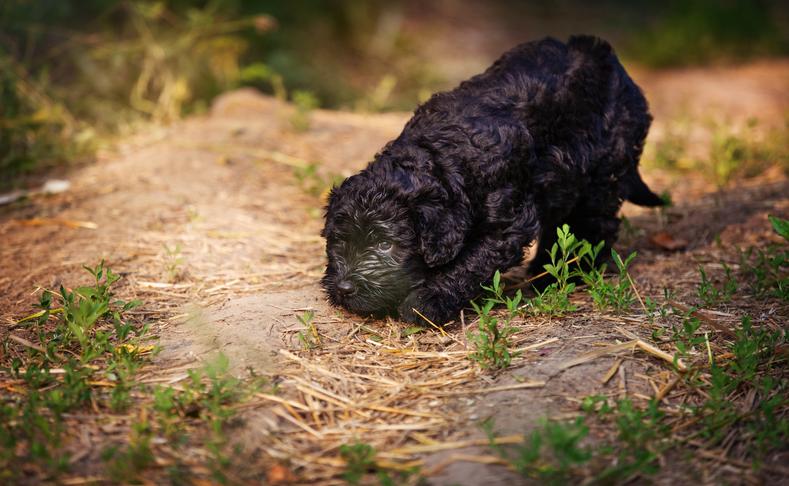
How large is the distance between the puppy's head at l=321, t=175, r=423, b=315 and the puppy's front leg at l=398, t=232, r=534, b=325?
8 centimetres

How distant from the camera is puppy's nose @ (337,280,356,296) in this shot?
10.9ft

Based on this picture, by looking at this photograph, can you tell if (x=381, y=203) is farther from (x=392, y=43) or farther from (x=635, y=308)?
(x=392, y=43)

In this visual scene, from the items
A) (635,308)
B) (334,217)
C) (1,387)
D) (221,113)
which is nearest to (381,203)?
(334,217)

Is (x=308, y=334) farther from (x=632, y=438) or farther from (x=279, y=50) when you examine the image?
(x=279, y=50)

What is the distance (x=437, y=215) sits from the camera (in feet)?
10.9

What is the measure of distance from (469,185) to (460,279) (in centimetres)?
46

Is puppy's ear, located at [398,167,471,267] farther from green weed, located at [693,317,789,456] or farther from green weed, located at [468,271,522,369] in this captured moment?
green weed, located at [693,317,789,456]

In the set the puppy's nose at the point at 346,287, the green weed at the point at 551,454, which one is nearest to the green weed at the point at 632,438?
the green weed at the point at 551,454

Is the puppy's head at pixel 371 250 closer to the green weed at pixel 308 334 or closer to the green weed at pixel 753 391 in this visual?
the green weed at pixel 308 334

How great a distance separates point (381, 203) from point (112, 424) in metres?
1.49

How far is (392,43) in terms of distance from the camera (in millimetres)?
12055

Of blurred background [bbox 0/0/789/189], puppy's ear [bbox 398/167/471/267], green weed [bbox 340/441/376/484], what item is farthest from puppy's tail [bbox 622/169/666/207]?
green weed [bbox 340/441/376/484]

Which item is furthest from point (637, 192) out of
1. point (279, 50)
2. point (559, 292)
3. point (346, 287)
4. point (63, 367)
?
point (279, 50)

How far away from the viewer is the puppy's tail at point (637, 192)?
4.21 m
